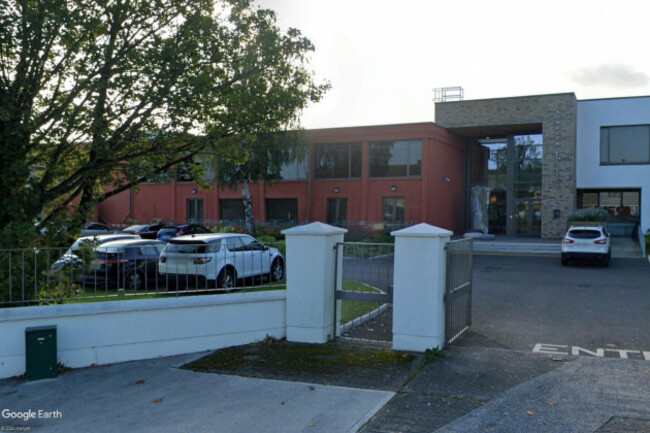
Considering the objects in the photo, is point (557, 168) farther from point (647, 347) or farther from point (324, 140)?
point (647, 347)

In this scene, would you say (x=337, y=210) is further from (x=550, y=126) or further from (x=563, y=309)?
(x=563, y=309)

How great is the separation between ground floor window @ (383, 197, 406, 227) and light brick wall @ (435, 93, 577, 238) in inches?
265

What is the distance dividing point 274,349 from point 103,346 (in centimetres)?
223

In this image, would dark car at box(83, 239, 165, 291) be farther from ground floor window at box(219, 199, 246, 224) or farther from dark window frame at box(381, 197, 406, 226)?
ground floor window at box(219, 199, 246, 224)

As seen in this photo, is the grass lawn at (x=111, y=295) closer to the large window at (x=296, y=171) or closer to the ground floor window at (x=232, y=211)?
the large window at (x=296, y=171)

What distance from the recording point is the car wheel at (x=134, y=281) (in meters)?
7.33

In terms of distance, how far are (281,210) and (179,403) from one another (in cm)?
2846

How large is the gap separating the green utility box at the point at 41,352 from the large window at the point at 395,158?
1000 inches

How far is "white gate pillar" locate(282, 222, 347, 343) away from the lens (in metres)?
7.77

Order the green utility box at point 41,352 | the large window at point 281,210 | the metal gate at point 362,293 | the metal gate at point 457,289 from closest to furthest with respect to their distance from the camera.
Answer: the green utility box at point 41,352
the metal gate at point 457,289
the metal gate at point 362,293
the large window at point 281,210

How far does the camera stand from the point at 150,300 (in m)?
7.18

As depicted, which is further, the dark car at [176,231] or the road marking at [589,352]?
the dark car at [176,231]

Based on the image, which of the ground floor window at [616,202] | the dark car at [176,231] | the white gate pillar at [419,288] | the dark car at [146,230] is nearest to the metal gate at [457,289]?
the white gate pillar at [419,288]

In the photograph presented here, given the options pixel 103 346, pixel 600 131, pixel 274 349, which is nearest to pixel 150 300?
pixel 103 346
